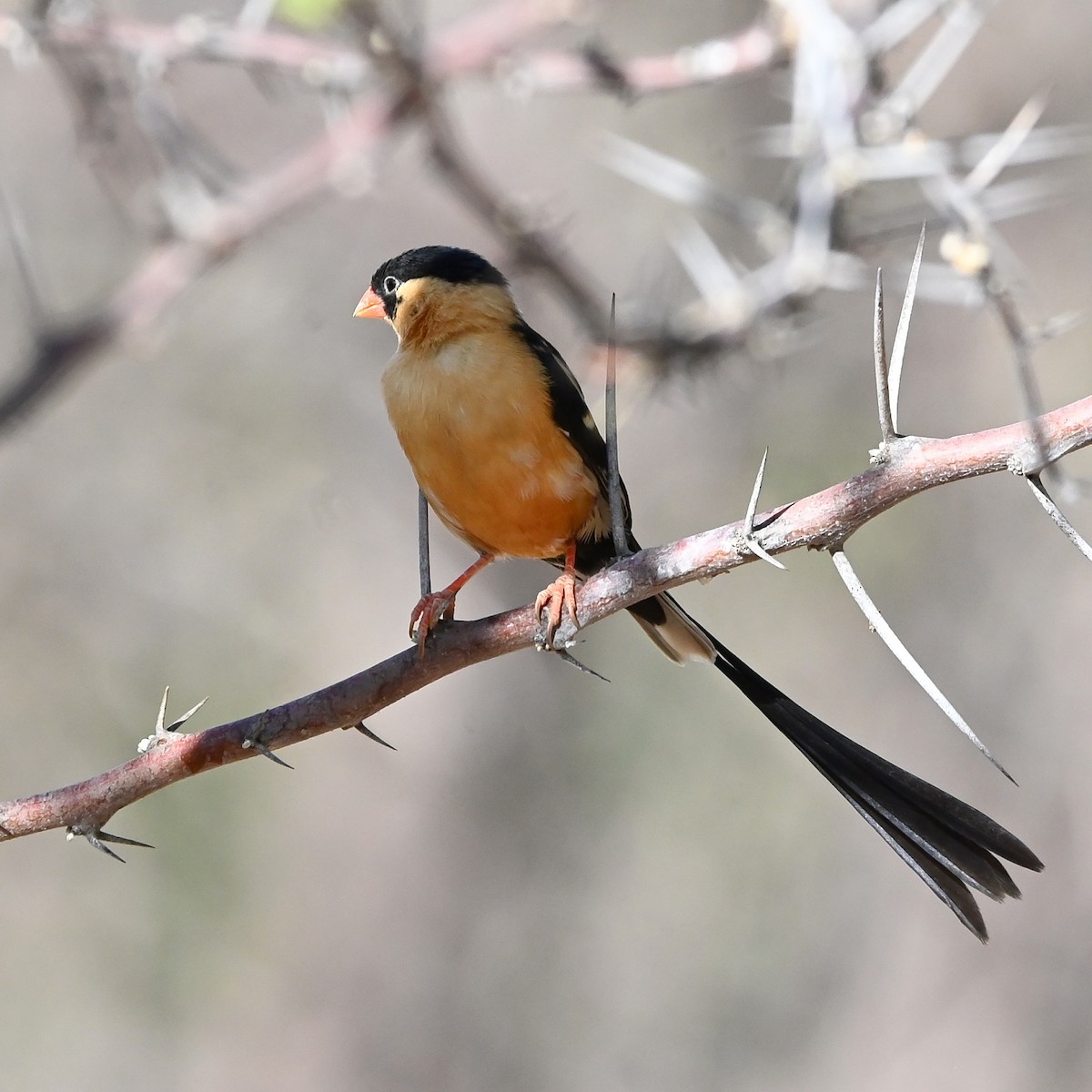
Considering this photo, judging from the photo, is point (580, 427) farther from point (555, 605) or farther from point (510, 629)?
point (510, 629)

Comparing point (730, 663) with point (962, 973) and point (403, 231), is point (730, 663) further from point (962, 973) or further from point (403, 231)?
point (403, 231)

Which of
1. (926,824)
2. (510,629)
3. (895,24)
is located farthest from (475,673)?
(926,824)

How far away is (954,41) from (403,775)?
6040 mm

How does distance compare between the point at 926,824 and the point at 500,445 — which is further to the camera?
the point at 500,445

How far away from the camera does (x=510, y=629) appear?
295cm

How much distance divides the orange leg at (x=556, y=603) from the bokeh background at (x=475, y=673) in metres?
4.47

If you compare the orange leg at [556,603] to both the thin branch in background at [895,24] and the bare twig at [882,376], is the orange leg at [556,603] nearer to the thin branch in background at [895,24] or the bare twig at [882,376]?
the bare twig at [882,376]

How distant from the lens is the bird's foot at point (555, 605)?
2973 millimetres

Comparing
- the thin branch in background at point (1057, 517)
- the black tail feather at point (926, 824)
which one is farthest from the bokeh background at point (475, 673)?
the thin branch in background at point (1057, 517)

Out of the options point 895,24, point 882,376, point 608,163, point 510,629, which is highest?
point 608,163

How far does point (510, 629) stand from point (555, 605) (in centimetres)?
30

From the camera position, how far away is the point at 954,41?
425 centimetres

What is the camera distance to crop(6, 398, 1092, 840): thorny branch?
2234mm

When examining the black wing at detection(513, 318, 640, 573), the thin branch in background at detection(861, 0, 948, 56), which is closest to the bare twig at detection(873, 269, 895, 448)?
the black wing at detection(513, 318, 640, 573)
